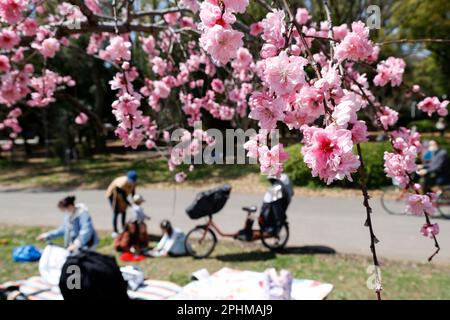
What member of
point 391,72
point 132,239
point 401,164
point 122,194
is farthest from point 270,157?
point 122,194

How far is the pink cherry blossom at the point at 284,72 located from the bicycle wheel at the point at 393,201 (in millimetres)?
7527

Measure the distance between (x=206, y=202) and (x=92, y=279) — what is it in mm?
2823

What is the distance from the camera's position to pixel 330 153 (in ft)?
4.13

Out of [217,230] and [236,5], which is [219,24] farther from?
[217,230]

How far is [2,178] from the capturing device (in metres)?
16.5

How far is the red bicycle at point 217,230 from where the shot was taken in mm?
6008

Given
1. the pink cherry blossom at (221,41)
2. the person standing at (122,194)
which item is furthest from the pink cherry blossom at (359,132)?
the person standing at (122,194)

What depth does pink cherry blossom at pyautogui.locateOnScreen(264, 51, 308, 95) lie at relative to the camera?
1.38m

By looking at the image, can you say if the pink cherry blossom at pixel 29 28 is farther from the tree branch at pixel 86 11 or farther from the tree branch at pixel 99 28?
the tree branch at pixel 86 11

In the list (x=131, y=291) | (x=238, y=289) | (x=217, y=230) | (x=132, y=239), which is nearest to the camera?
(x=238, y=289)

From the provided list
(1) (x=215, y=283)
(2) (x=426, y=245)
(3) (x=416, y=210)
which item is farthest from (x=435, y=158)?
(3) (x=416, y=210)

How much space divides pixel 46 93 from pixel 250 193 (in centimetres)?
728

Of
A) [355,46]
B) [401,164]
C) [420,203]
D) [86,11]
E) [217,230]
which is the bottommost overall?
[217,230]
